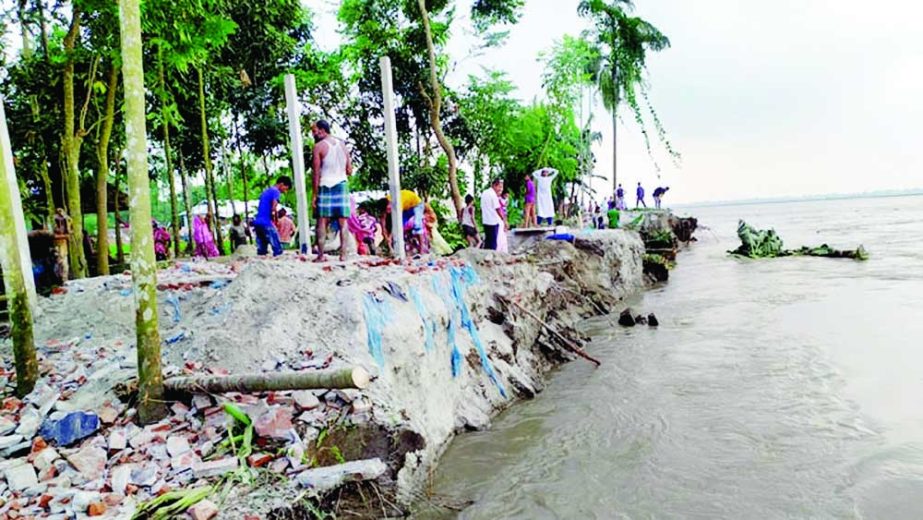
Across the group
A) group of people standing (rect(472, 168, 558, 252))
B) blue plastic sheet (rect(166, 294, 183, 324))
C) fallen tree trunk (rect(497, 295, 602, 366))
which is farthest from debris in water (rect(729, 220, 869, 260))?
blue plastic sheet (rect(166, 294, 183, 324))

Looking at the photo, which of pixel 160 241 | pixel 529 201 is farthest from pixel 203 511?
pixel 160 241

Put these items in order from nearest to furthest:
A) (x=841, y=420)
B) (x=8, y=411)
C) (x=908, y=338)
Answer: (x=8, y=411) < (x=841, y=420) < (x=908, y=338)

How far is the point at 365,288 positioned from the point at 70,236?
6.74 m

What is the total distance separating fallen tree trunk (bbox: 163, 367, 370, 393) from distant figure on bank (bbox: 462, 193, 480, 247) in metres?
9.09

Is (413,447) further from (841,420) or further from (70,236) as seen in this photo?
(70,236)

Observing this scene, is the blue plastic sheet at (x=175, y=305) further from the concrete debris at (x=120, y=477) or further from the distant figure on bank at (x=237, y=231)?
the distant figure on bank at (x=237, y=231)

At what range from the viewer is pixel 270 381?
3.97m

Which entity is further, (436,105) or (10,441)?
(436,105)

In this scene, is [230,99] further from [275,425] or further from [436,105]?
[275,425]

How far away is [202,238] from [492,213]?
28.7ft

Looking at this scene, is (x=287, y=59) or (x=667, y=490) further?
(x=287, y=59)

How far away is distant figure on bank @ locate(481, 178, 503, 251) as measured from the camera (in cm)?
1166

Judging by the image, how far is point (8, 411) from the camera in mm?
4113

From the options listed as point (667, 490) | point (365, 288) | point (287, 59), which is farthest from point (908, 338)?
point (287, 59)
